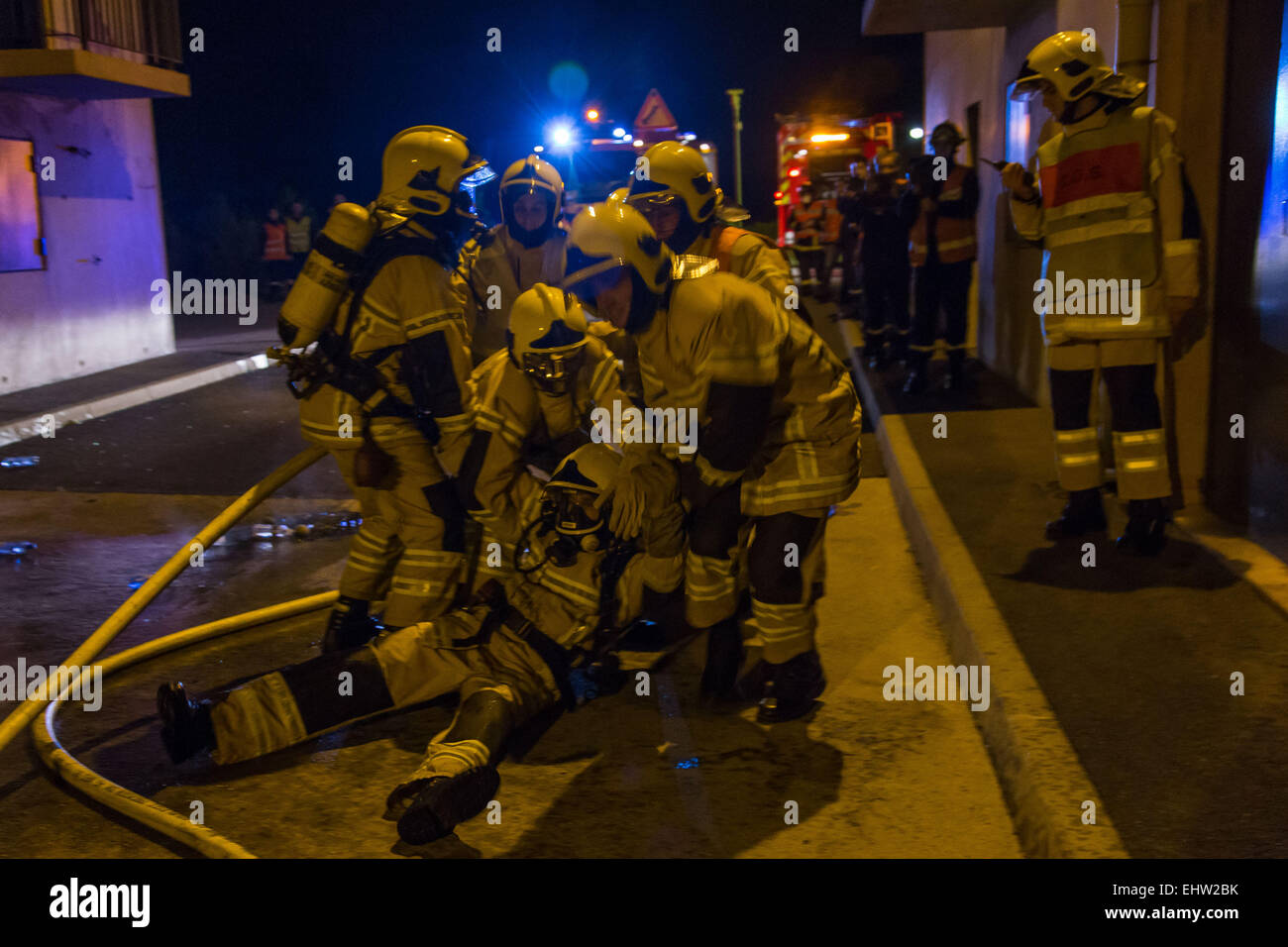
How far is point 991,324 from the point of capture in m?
10.4

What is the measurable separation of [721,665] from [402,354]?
1.63 metres

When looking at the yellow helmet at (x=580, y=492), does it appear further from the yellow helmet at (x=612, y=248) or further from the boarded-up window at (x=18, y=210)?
the boarded-up window at (x=18, y=210)

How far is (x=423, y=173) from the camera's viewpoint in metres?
4.38

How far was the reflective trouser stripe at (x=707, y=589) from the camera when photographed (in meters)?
3.87

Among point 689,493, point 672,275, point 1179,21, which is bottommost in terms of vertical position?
point 689,493

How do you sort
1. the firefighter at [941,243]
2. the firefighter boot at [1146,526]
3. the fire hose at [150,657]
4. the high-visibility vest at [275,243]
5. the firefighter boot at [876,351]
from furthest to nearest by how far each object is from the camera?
the high-visibility vest at [275,243], the firefighter boot at [876,351], the firefighter at [941,243], the firefighter boot at [1146,526], the fire hose at [150,657]

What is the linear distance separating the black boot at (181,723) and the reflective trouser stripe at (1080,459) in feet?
11.6

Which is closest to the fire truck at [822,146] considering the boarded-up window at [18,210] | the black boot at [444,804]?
the boarded-up window at [18,210]

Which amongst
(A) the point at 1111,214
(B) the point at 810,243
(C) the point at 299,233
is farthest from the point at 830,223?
(A) the point at 1111,214

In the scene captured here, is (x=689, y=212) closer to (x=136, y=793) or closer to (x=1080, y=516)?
(x=1080, y=516)

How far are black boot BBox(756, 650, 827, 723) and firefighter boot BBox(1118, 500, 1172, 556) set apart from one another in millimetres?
1765

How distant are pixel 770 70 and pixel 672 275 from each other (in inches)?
1568
